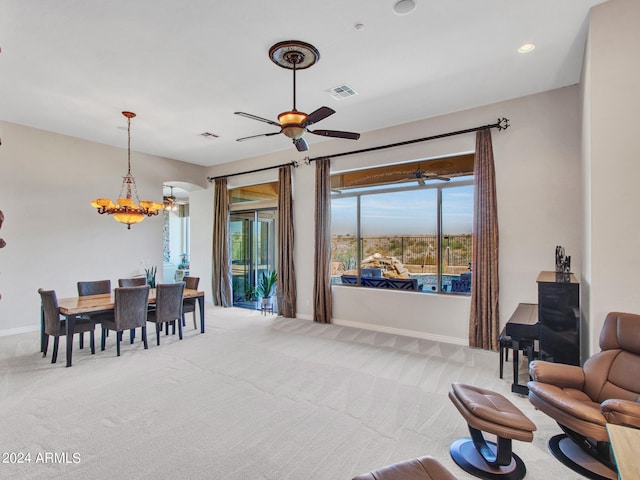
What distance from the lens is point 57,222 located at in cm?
619

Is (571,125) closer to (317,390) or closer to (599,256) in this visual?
(599,256)

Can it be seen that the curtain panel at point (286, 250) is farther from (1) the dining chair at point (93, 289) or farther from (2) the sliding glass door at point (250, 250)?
(1) the dining chair at point (93, 289)

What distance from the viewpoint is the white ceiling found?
2951mm

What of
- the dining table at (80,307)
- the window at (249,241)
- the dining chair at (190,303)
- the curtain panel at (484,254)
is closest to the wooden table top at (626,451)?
the curtain panel at (484,254)

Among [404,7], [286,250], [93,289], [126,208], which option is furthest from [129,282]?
[404,7]

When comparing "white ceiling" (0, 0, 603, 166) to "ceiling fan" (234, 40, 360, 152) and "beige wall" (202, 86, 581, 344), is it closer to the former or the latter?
"ceiling fan" (234, 40, 360, 152)

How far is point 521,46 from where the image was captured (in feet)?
11.4

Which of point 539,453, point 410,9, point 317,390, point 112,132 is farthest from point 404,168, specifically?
point 112,132

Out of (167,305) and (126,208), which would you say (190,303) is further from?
(126,208)

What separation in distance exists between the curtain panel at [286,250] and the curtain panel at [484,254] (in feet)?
11.0

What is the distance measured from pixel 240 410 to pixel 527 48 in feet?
14.6

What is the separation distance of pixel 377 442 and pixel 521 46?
387cm

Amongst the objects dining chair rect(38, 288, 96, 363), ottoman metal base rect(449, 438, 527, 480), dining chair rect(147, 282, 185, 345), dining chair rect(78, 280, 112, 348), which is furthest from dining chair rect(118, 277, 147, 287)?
ottoman metal base rect(449, 438, 527, 480)

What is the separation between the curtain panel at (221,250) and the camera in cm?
810
